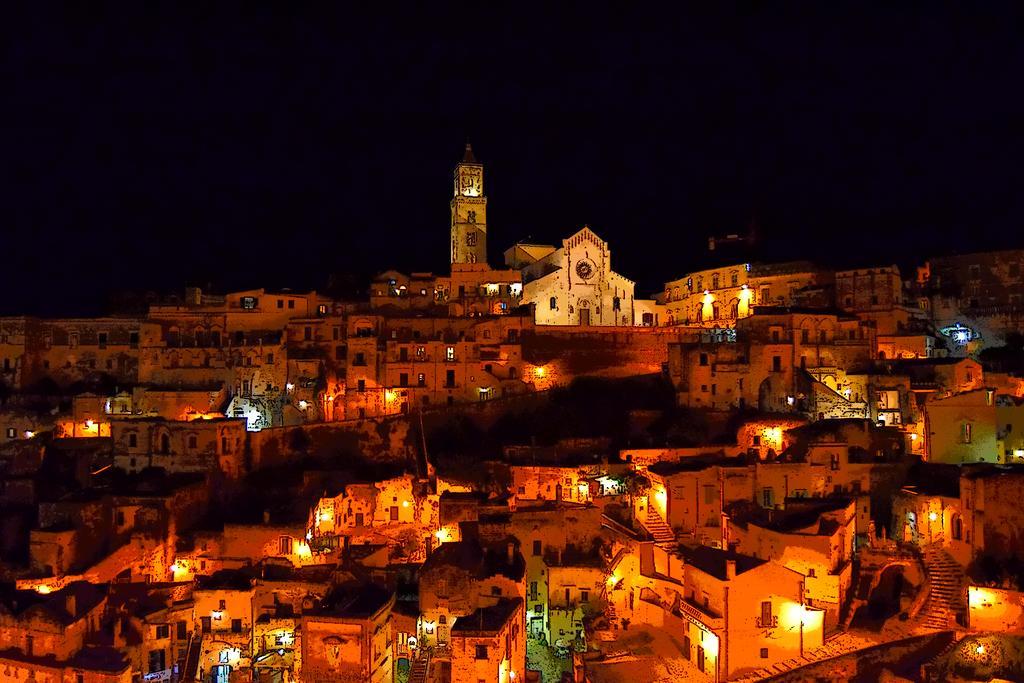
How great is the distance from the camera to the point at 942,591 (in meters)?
25.9

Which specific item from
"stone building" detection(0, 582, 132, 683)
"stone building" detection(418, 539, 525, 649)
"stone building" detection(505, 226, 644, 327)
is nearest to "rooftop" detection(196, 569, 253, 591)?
"stone building" detection(0, 582, 132, 683)

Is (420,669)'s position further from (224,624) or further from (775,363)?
(775,363)

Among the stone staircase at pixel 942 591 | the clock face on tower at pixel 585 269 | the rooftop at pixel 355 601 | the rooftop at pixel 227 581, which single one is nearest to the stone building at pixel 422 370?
the clock face on tower at pixel 585 269

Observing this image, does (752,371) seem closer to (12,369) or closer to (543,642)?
(543,642)

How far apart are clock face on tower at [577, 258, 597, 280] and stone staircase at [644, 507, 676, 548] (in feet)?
76.3

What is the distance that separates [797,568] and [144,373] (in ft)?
118

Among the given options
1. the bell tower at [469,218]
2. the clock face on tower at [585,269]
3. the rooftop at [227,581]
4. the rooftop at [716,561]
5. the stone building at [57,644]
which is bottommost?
the stone building at [57,644]

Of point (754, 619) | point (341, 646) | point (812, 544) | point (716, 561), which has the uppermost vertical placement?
point (812, 544)

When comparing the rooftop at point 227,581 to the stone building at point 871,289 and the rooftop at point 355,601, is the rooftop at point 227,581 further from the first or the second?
the stone building at point 871,289

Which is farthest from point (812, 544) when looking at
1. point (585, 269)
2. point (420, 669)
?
point (585, 269)

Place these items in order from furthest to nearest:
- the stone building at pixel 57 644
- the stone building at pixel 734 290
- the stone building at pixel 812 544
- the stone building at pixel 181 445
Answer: the stone building at pixel 734 290
the stone building at pixel 181 445
the stone building at pixel 812 544
the stone building at pixel 57 644

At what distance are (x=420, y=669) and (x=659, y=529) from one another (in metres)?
10.9

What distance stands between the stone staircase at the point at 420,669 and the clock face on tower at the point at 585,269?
3155cm

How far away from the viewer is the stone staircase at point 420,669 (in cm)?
2566
